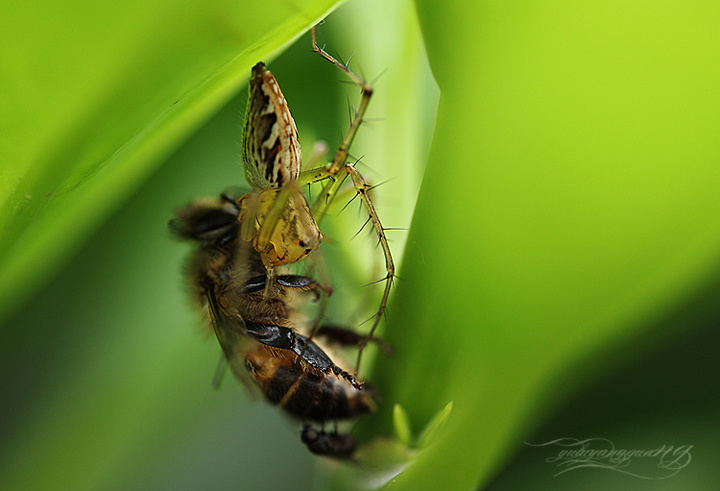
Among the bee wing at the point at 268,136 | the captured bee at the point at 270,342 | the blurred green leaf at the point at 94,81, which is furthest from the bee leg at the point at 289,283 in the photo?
the blurred green leaf at the point at 94,81

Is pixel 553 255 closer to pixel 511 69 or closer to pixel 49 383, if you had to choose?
pixel 511 69

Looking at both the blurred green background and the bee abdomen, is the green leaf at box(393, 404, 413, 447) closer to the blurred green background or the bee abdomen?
the blurred green background

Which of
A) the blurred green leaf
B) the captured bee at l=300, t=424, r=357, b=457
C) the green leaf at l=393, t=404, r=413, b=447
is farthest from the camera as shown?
the captured bee at l=300, t=424, r=357, b=457

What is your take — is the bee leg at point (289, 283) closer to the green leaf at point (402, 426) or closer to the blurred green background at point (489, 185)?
the blurred green background at point (489, 185)

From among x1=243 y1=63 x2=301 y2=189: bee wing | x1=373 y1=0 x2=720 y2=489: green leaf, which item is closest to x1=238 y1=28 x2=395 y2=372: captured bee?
x1=243 y1=63 x2=301 y2=189: bee wing

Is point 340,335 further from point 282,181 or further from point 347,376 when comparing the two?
point 282,181

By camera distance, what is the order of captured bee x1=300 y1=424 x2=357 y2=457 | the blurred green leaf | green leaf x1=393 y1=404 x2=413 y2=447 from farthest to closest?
captured bee x1=300 y1=424 x2=357 y2=457, green leaf x1=393 y1=404 x2=413 y2=447, the blurred green leaf

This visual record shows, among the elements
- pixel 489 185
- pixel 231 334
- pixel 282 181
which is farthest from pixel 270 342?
pixel 489 185

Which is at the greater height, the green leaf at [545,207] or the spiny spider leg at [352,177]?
the spiny spider leg at [352,177]
